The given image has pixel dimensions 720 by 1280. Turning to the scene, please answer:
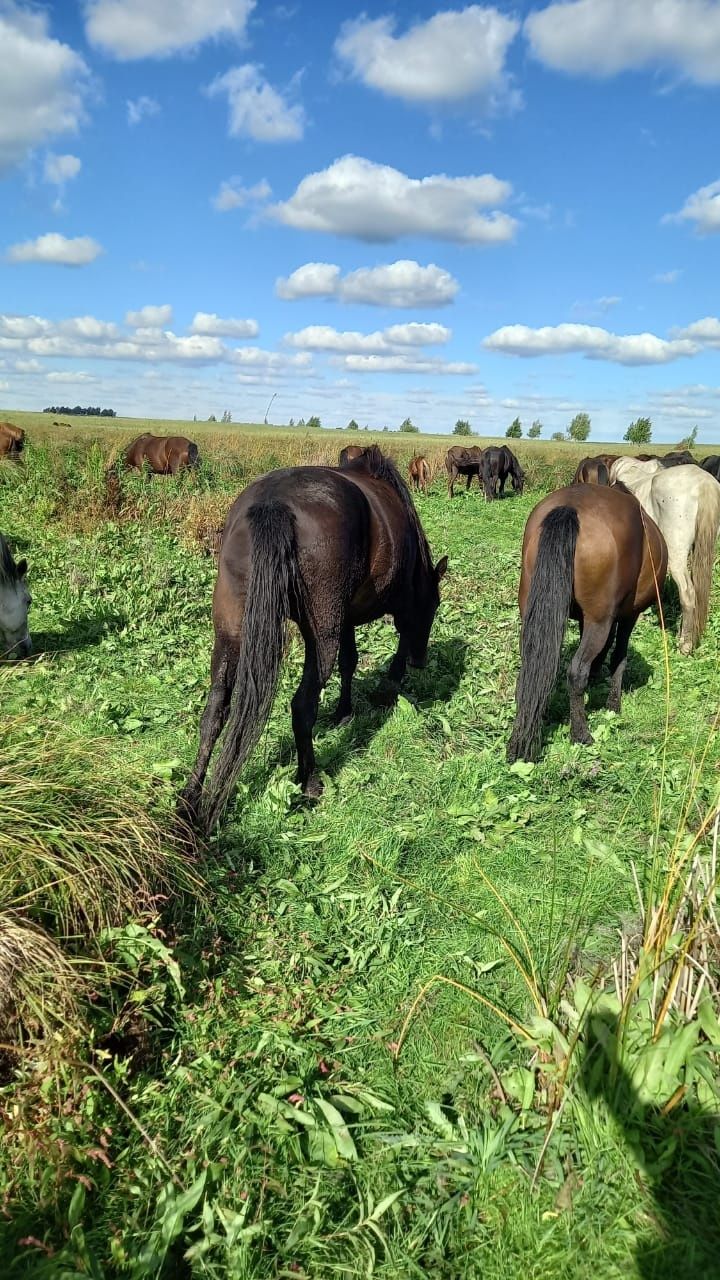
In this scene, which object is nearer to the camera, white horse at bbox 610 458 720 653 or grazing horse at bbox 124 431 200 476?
white horse at bbox 610 458 720 653

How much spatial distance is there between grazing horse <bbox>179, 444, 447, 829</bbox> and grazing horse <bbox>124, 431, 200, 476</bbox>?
14451mm

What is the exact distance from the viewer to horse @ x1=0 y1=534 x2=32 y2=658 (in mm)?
6668

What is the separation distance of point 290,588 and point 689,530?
6.36 metres

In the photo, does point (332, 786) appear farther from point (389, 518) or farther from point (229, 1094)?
point (229, 1094)

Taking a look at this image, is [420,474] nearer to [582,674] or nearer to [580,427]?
[582,674]

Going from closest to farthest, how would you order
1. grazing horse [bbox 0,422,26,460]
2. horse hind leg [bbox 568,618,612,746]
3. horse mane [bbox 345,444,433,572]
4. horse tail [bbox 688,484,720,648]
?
1. horse mane [bbox 345,444,433,572]
2. horse hind leg [bbox 568,618,612,746]
3. horse tail [bbox 688,484,720,648]
4. grazing horse [bbox 0,422,26,460]

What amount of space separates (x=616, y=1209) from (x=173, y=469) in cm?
1840

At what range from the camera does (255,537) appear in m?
3.77

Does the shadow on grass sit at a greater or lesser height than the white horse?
lesser

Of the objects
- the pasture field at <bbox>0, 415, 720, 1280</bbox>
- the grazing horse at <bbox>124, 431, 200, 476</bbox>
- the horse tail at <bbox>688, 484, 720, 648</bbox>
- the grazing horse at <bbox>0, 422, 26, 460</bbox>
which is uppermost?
the grazing horse at <bbox>0, 422, 26, 460</bbox>

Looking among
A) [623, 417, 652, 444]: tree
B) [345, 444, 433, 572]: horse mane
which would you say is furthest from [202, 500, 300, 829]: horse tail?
[623, 417, 652, 444]: tree

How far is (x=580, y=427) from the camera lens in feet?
291

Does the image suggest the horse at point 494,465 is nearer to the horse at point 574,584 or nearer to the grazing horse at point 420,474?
the grazing horse at point 420,474

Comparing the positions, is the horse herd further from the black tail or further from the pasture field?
the pasture field
